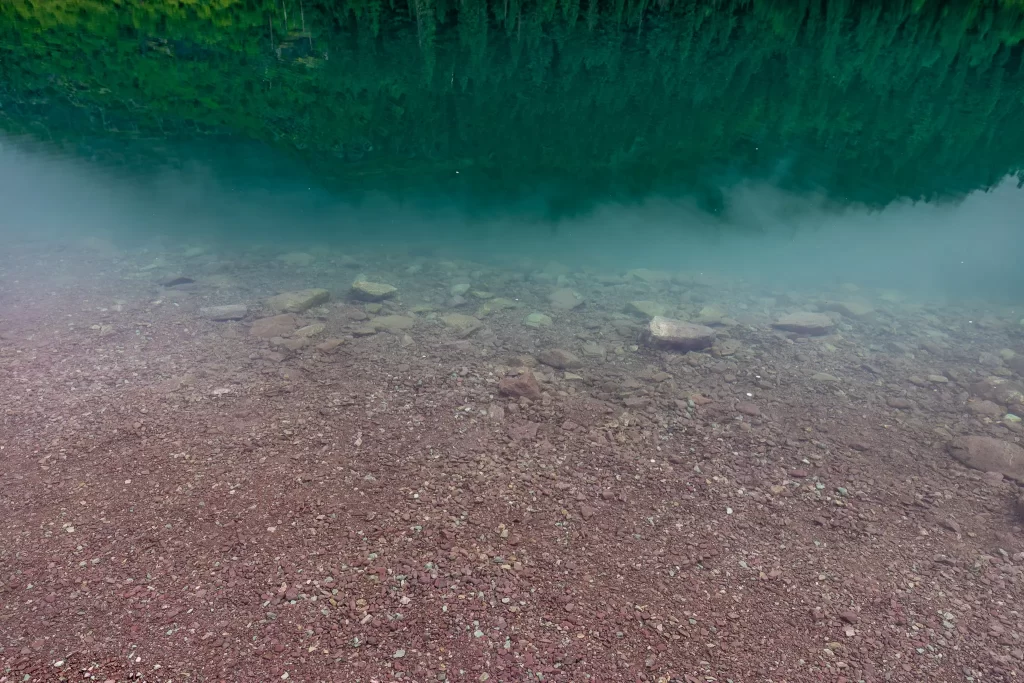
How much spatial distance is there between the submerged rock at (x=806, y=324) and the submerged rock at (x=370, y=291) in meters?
Result: 7.57

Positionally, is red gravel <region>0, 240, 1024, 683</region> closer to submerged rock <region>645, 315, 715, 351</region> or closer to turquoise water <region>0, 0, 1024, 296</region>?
submerged rock <region>645, 315, 715, 351</region>

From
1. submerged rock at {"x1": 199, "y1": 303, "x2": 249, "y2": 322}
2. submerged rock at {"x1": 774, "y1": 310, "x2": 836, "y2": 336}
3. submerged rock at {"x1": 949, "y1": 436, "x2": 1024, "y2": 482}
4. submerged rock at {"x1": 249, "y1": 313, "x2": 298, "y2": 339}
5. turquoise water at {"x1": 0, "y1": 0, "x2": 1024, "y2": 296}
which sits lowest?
submerged rock at {"x1": 199, "y1": 303, "x2": 249, "y2": 322}

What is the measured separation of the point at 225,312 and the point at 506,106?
15.1 metres

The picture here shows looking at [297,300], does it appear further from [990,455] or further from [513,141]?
[513,141]

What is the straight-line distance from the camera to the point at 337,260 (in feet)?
41.8

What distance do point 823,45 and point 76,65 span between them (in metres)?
39.5

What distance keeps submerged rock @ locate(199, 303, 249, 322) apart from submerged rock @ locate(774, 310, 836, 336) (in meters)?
9.93

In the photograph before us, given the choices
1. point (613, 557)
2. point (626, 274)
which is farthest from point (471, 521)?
point (626, 274)

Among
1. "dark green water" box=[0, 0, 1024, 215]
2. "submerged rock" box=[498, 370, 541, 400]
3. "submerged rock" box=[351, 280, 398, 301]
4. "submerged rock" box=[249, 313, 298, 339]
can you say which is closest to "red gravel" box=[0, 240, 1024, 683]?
"submerged rock" box=[498, 370, 541, 400]

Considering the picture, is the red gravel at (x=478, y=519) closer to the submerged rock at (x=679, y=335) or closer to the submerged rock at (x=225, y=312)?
the submerged rock at (x=679, y=335)

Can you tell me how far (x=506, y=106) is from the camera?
21.0 metres

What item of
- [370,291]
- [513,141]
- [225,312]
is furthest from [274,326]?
[513,141]

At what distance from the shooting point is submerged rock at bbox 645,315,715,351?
902cm

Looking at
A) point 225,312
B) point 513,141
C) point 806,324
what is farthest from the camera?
point 513,141
